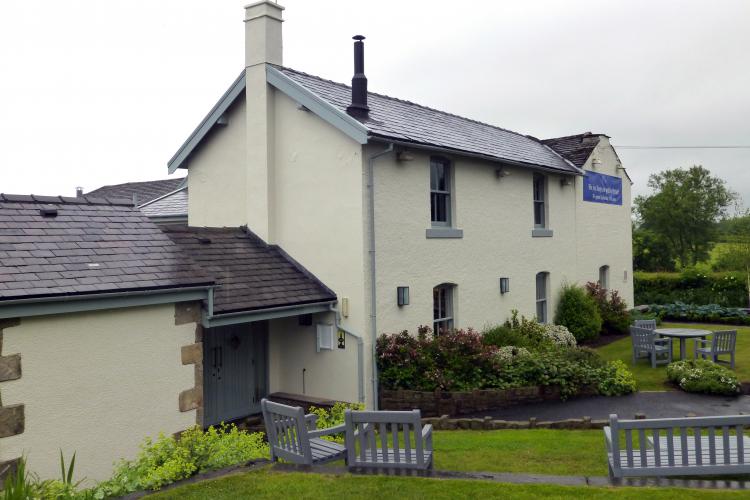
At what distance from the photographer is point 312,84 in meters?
13.6

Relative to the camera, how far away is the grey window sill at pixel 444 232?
13.6 metres

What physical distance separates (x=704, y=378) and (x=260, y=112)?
10.8 metres

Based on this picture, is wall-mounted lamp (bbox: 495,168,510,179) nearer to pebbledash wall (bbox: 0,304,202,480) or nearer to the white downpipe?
the white downpipe

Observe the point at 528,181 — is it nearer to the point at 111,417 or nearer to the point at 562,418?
the point at 562,418

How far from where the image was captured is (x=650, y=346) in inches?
593

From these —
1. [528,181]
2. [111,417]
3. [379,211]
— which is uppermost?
[528,181]

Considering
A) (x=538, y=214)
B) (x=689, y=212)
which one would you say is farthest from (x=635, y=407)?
(x=689, y=212)

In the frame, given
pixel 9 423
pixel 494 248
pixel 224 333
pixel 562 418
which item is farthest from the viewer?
pixel 494 248

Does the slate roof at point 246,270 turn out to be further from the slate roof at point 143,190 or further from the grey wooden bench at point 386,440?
the slate roof at point 143,190

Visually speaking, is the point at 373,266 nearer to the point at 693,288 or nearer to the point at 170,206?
the point at 170,206

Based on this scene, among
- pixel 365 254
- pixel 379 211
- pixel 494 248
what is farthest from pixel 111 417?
pixel 494 248

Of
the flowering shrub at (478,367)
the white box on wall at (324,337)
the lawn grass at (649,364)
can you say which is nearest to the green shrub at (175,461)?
the white box on wall at (324,337)

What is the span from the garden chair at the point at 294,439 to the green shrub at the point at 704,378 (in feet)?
28.3

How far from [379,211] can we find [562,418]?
514 centimetres
